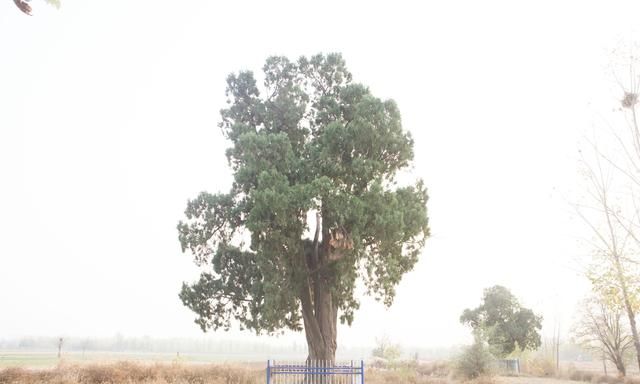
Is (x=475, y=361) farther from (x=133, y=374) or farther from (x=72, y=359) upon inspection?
(x=72, y=359)

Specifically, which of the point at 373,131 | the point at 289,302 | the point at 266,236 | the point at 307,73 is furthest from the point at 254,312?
the point at 307,73

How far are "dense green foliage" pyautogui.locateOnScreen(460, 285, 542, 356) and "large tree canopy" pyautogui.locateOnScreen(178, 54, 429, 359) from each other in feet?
76.4

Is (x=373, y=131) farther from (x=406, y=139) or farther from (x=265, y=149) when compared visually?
(x=265, y=149)

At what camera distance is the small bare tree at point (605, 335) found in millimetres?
30547

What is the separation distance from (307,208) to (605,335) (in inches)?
984

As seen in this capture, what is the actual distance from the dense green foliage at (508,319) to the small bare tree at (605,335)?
658cm

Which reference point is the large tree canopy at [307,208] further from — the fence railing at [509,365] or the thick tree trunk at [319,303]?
the fence railing at [509,365]

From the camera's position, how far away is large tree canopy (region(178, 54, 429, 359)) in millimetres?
17688

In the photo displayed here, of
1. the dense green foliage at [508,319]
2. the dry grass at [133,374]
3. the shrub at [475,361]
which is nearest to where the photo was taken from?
the dry grass at [133,374]

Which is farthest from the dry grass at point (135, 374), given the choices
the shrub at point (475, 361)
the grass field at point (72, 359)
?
the shrub at point (475, 361)

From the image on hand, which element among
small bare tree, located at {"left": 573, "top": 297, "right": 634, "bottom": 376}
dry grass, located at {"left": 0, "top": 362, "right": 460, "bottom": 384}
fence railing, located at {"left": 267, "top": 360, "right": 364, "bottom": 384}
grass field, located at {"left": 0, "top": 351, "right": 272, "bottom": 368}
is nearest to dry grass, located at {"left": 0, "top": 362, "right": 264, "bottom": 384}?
dry grass, located at {"left": 0, "top": 362, "right": 460, "bottom": 384}

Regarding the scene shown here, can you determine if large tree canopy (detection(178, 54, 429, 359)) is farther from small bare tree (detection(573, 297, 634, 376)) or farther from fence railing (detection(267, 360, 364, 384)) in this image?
small bare tree (detection(573, 297, 634, 376))

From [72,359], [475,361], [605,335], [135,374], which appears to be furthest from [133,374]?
[605,335]

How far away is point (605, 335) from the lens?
31.3m
